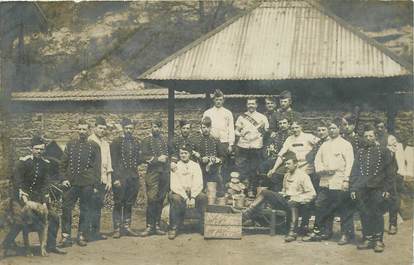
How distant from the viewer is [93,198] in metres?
7.88

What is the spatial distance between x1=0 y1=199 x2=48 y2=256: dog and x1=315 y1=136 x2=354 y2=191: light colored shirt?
12.3ft

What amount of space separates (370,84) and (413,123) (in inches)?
78.6

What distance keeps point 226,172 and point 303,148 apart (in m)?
1.37

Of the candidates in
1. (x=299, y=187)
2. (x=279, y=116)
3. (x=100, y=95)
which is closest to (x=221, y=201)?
(x=299, y=187)

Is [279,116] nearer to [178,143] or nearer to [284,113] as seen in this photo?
[284,113]

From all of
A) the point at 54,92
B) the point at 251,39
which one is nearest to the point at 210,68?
the point at 251,39

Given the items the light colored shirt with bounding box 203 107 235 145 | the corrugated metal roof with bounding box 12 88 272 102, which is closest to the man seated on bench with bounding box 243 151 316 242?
the light colored shirt with bounding box 203 107 235 145

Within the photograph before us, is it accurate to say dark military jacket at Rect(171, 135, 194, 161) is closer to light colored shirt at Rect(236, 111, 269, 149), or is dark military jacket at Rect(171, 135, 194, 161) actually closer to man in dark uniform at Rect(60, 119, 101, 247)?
light colored shirt at Rect(236, 111, 269, 149)

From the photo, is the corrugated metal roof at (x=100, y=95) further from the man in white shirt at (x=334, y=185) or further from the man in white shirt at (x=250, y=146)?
the man in white shirt at (x=334, y=185)

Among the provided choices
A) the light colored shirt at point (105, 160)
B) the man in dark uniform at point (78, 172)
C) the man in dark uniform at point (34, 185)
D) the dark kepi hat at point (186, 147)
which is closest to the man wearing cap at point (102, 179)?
the light colored shirt at point (105, 160)

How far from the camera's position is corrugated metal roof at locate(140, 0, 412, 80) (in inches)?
338

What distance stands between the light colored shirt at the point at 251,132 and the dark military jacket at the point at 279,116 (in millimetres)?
183

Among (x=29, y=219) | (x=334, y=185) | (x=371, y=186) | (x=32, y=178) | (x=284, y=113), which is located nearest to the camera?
(x=29, y=219)

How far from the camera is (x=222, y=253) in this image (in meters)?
7.13
